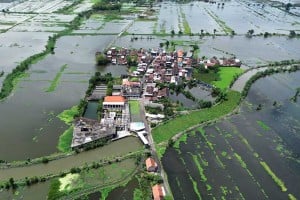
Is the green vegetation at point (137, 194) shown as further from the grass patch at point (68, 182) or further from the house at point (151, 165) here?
the grass patch at point (68, 182)

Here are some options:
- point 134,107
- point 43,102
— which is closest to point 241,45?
point 134,107

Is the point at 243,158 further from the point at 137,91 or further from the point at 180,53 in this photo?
the point at 180,53

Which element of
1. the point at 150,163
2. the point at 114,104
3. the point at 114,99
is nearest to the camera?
the point at 150,163

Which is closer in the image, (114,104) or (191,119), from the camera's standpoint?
(191,119)

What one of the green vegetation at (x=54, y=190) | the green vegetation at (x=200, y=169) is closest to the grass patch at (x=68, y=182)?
the green vegetation at (x=54, y=190)

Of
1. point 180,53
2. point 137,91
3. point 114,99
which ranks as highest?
point 180,53

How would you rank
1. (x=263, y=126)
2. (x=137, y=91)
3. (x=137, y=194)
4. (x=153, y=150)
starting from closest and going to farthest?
(x=137, y=194) < (x=153, y=150) < (x=263, y=126) < (x=137, y=91)
